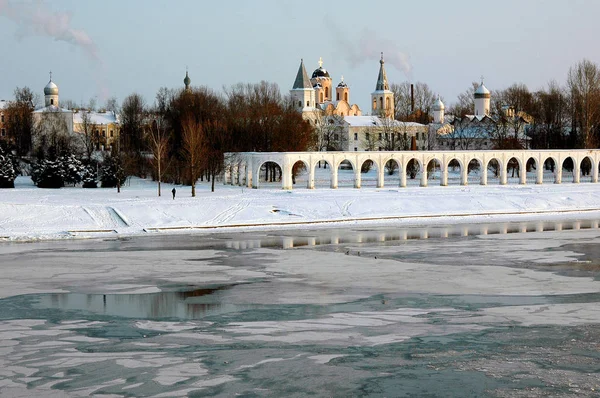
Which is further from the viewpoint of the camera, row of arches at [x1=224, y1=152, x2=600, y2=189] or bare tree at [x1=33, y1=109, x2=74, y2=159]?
bare tree at [x1=33, y1=109, x2=74, y2=159]

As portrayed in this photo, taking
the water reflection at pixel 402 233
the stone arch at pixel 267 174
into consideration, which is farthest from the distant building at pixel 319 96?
the water reflection at pixel 402 233

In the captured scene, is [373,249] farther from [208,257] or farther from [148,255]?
[148,255]

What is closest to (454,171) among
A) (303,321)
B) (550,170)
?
(550,170)

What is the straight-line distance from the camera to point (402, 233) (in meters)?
39.5

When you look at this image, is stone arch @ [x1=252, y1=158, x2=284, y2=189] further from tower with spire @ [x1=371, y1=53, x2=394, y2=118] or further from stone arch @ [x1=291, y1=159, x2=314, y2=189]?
tower with spire @ [x1=371, y1=53, x2=394, y2=118]

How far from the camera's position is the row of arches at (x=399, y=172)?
60656mm

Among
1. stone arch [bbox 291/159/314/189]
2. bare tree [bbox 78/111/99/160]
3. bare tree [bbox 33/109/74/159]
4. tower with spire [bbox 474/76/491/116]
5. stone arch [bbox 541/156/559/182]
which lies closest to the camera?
stone arch [bbox 291/159/314/189]

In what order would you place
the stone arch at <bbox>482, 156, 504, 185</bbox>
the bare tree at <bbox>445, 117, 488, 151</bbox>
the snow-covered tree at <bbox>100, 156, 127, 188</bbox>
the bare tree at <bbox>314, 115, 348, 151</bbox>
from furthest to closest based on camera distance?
the bare tree at <bbox>445, 117, 488, 151</bbox> → the bare tree at <bbox>314, 115, 348, 151</bbox> → the stone arch at <bbox>482, 156, 504, 185</bbox> → the snow-covered tree at <bbox>100, 156, 127, 188</bbox>

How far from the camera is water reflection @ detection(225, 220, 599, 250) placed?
36031 mm

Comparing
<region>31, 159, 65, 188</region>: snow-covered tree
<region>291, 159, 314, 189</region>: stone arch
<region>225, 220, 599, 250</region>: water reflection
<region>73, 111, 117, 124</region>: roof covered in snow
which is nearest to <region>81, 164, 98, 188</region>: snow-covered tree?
<region>31, 159, 65, 188</region>: snow-covered tree

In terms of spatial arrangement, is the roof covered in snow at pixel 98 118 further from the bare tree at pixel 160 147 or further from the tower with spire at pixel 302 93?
the tower with spire at pixel 302 93

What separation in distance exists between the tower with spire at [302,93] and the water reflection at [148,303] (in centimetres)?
8135

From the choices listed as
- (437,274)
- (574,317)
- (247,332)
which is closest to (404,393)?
(247,332)

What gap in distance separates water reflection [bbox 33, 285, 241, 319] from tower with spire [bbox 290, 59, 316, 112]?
81350 millimetres
